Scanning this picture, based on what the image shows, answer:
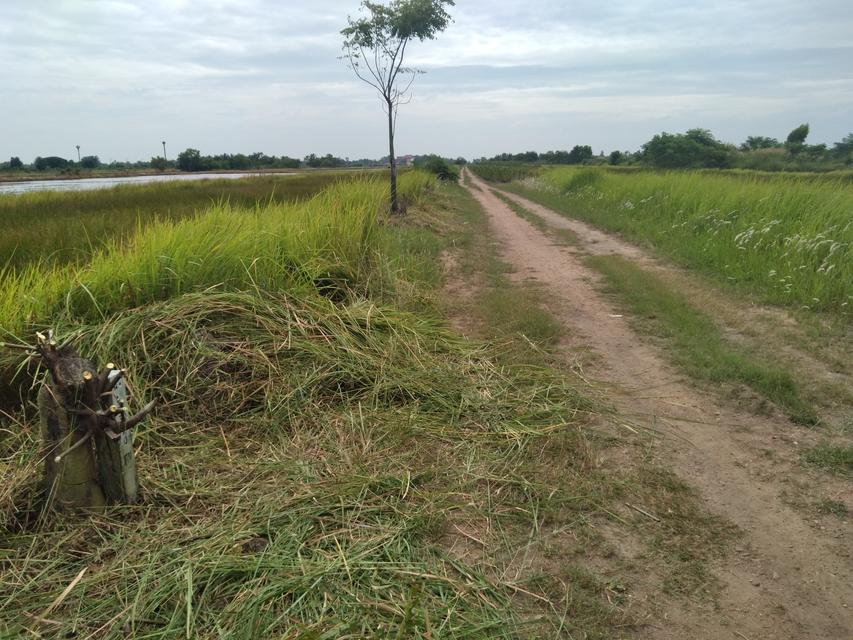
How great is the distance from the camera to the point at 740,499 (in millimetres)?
2551

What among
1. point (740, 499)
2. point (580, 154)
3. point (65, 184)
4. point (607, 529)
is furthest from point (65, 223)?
point (580, 154)

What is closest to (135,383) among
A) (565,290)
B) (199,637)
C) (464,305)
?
(199,637)

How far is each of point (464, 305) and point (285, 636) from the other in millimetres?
4359

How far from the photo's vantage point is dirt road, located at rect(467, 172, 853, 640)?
1895mm

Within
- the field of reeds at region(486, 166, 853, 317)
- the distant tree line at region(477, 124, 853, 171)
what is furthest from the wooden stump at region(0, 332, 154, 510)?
the distant tree line at region(477, 124, 853, 171)

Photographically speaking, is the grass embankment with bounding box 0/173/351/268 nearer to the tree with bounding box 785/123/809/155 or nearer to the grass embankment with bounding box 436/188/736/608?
the grass embankment with bounding box 436/188/736/608

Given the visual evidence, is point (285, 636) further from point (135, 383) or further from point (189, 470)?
point (135, 383)

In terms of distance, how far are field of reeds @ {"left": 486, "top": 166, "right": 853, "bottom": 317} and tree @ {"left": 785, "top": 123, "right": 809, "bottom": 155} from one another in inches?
761

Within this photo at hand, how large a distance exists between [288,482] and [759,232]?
7.45 meters

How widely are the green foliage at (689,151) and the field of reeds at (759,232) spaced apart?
16397mm

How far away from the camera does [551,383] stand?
3729mm

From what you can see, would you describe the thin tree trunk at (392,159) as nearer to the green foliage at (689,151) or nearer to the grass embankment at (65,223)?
the grass embankment at (65,223)

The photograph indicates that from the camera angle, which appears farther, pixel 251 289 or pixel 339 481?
pixel 251 289

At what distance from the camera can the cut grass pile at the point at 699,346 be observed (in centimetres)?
359
